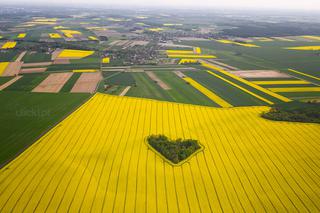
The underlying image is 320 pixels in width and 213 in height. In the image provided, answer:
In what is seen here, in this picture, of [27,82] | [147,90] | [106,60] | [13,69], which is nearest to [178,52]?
[106,60]

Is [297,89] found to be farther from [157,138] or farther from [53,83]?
[53,83]

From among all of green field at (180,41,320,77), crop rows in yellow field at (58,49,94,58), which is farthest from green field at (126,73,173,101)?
crop rows in yellow field at (58,49,94,58)

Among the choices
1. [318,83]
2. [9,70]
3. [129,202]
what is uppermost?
[129,202]

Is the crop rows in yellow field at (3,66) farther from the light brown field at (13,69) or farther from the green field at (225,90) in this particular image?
the green field at (225,90)

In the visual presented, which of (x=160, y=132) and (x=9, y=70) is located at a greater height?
(x=160, y=132)

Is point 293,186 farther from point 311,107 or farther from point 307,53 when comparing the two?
point 307,53

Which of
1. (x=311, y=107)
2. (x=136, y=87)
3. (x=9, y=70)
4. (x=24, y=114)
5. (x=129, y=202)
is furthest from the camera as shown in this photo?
(x=9, y=70)

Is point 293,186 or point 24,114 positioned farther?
point 24,114

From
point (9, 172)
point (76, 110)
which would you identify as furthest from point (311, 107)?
point (9, 172)
